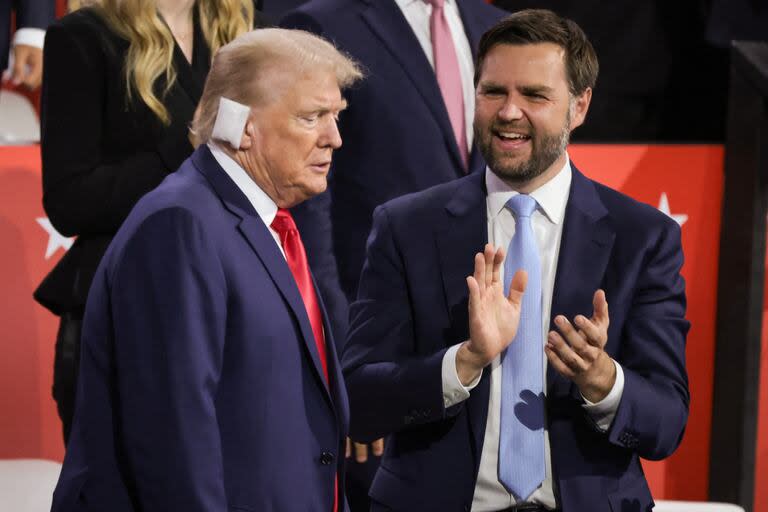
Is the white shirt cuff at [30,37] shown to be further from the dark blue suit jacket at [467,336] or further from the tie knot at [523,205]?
the tie knot at [523,205]

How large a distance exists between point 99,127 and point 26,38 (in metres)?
1.07

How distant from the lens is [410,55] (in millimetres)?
2773

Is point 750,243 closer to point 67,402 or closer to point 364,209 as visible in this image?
point 364,209

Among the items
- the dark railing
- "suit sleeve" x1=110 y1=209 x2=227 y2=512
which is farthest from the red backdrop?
"suit sleeve" x1=110 y1=209 x2=227 y2=512

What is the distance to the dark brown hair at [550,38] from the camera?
2279 millimetres

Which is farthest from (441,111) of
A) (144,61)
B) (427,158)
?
(144,61)

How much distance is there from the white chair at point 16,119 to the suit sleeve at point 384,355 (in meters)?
1.73

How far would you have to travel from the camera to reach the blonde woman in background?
8.33 feet

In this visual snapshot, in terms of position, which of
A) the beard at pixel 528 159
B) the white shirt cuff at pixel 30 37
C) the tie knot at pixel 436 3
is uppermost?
the tie knot at pixel 436 3

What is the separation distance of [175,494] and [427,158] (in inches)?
46.8

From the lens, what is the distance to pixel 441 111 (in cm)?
277

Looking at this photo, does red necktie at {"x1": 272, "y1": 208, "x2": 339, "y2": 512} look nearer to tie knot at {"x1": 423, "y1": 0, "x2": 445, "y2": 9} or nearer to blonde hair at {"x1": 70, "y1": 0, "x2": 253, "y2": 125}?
blonde hair at {"x1": 70, "y1": 0, "x2": 253, "y2": 125}

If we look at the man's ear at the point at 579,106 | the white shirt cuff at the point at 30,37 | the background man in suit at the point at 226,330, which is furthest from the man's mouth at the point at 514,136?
the white shirt cuff at the point at 30,37

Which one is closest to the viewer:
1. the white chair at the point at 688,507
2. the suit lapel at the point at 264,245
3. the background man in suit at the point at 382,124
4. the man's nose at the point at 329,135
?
the suit lapel at the point at 264,245
